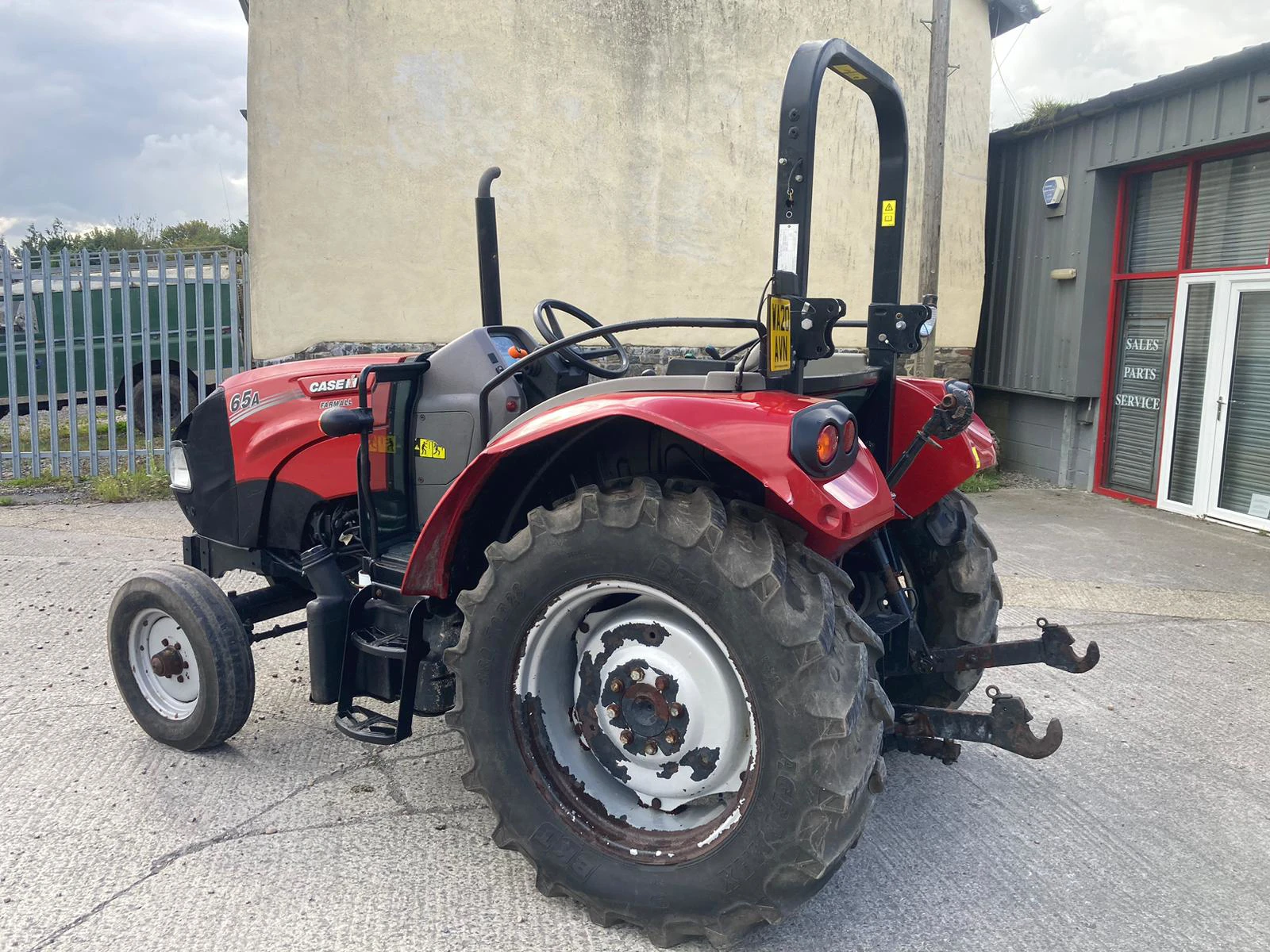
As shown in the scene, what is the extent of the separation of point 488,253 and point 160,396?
7354mm

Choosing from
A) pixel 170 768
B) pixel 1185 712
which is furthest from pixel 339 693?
pixel 1185 712

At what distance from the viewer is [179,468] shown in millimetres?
4039

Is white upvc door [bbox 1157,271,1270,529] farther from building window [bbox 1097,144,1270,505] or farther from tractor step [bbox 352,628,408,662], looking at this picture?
tractor step [bbox 352,628,408,662]

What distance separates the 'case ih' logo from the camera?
3.73 m

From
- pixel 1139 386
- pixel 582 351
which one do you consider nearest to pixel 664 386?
pixel 582 351

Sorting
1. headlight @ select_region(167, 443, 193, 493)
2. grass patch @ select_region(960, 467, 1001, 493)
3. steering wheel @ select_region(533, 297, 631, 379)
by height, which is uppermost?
steering wheel @ select_region(533, 297, 631, 379)

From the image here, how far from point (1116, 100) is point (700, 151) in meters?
3.59

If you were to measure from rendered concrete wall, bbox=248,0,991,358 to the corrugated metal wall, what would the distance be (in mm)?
392

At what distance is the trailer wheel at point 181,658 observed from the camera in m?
3.50

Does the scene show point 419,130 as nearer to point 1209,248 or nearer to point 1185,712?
point 1209,248

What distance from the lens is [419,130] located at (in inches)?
340

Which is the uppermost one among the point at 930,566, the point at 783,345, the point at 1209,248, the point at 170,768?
the point at 1209,248

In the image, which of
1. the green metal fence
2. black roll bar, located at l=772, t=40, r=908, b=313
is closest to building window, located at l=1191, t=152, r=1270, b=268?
black roll bar, located at l=772, t=40, r=908, b=313

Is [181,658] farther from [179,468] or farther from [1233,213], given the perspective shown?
[1233,213]
